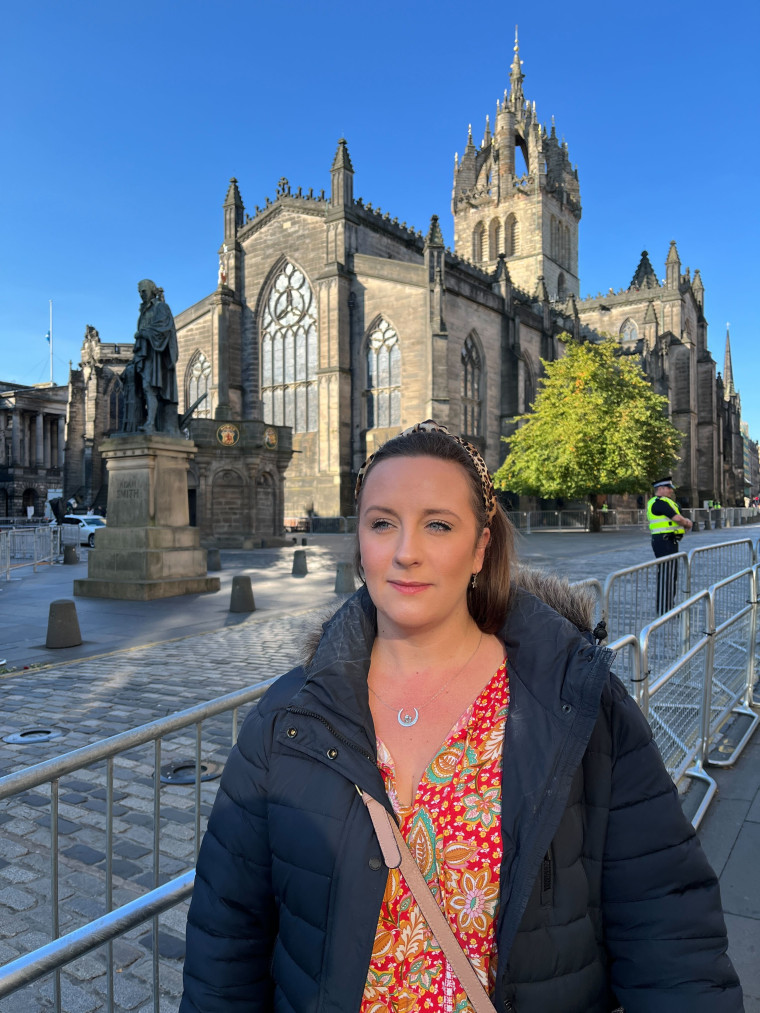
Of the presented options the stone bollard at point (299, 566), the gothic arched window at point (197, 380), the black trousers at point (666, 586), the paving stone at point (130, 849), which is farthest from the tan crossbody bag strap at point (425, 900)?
the gothic arched window at point (197, 380)

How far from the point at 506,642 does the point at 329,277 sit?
36.6 m

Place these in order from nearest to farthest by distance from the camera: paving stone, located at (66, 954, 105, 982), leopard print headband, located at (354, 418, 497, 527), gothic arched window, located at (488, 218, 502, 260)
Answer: leopard print headband, located at (354, 418, 497, 527)
paving stone, located at (66, 954, 105, 982)
gothic arched window, located at (488, 218, 502, 260)

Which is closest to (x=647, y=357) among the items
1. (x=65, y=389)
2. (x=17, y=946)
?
(x=65, y=389)

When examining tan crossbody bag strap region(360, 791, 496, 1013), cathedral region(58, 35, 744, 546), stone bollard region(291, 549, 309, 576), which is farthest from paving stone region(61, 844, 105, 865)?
cathedral region(58, 35, 744, 546)

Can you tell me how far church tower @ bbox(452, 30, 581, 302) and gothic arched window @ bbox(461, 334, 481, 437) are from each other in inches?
894

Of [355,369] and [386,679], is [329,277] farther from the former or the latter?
[386,679]

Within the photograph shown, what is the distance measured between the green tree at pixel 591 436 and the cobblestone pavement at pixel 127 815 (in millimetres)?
27575

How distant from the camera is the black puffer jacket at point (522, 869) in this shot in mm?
1308

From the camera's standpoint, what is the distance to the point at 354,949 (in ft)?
4.29

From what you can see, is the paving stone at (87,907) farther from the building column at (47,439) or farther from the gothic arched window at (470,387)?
the building column at (47,439)

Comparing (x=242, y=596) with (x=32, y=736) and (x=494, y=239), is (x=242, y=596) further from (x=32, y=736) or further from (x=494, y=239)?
(x=494, y=239)

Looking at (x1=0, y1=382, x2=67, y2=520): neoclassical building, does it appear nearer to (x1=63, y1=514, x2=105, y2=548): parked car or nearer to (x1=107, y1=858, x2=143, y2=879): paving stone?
(x1=63, y1=514, x2=105, y2=548): parked car

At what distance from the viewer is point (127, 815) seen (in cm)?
393

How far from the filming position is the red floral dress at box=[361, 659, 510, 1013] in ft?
4.42
